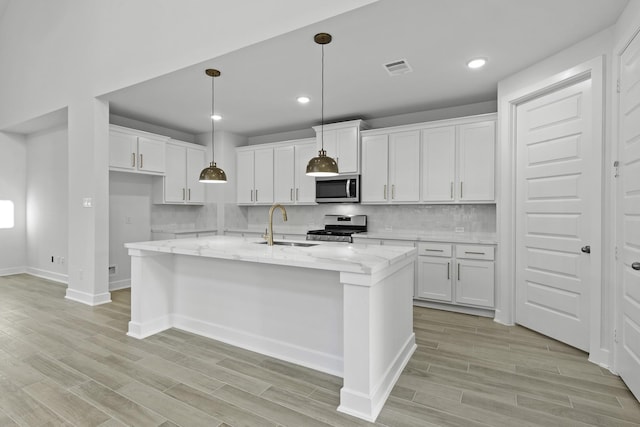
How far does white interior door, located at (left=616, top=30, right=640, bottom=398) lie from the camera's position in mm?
2143

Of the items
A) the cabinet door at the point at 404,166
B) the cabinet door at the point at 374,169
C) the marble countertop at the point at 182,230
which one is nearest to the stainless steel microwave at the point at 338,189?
the cabinet door at the point at 374,169

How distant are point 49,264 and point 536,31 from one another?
7363 millimetres

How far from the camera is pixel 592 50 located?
271 centimetres

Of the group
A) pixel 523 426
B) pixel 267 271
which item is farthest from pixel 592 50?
pixel 267 271

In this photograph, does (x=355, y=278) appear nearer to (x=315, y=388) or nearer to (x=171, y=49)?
(x=315, y=388)

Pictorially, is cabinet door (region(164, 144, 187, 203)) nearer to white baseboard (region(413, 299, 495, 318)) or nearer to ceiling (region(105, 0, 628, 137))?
ceiling (region(105, 0, 628, 137))

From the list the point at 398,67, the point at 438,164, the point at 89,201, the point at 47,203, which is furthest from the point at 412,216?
the point at 47,203

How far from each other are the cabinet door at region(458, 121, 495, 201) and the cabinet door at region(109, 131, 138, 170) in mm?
4533

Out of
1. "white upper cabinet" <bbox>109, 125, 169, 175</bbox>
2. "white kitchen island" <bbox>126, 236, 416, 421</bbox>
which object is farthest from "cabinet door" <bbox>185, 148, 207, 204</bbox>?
"white kitchen island" <bbox>126, 236, 416, 421</bbox>

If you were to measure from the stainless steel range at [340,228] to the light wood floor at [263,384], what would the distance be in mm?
1867

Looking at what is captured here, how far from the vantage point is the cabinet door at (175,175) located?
5441mm

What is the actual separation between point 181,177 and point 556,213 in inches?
206

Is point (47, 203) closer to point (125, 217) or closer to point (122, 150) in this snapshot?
point (125, 217)

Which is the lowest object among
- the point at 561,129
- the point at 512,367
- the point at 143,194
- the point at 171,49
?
the point at 512,367
